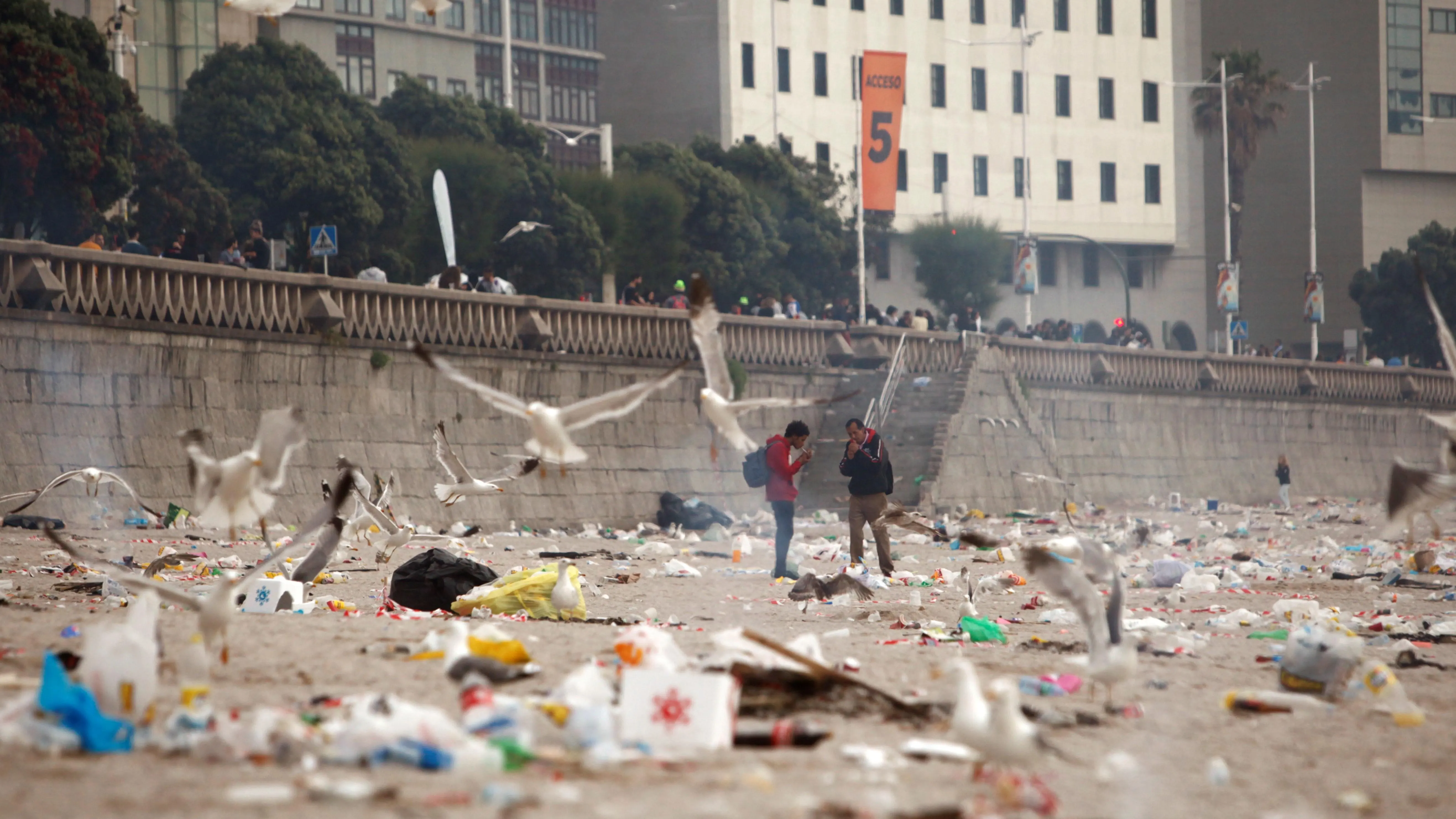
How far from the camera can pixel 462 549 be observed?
70.6 ft

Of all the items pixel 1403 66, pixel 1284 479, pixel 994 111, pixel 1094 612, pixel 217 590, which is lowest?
pixel 1284 479

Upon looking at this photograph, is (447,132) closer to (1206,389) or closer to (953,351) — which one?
(953,351)

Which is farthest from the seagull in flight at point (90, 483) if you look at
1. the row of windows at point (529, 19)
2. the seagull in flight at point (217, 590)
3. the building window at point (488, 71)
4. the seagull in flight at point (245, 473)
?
the building window at point (488, 71)

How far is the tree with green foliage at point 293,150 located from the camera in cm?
3728

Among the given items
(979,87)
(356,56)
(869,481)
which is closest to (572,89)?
(356,56)

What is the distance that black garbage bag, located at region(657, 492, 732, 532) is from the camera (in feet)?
93.0

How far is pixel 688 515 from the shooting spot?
29047 millimetres

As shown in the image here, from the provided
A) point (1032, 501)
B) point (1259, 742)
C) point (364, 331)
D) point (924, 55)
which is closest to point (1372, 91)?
point (924, 55)

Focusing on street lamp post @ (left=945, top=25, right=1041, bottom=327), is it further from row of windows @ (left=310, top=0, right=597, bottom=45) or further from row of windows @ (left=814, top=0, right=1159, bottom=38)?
row of windows @ (left=310, top=0, right=597, bottom=45)

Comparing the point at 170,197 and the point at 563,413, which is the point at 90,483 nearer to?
the point at 563,413

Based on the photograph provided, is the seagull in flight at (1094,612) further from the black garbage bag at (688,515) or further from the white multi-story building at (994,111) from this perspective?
the white multi-story building at (994,111)

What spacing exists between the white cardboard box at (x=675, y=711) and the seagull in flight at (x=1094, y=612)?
2.26 metres

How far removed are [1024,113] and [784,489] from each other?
40037 millimetres

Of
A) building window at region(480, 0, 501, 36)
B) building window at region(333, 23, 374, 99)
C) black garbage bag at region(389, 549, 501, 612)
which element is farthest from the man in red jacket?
building window at region(480, 0, 501, 36)
